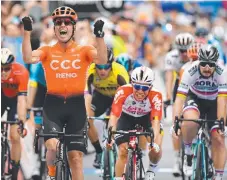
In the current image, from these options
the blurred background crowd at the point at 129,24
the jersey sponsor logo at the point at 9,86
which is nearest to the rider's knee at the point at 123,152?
the jersey sponsor logo at the point at 9,86

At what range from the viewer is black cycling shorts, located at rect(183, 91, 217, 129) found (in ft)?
41.8

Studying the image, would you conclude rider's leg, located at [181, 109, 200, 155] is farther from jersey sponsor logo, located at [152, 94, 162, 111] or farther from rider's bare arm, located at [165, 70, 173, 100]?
rider's bare arm, located at [165, 70, 173, 100]

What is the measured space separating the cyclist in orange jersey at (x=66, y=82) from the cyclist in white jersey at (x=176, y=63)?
161 inches

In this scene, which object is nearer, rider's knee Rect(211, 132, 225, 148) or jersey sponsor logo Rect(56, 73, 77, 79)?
jersey sponsor logo Rect(56, 73, 77, 79)

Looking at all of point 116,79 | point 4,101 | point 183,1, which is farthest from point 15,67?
point 183,1

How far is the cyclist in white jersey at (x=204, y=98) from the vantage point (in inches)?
481

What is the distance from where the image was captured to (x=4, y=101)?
13367 millimetres

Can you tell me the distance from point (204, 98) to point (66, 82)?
103 inches

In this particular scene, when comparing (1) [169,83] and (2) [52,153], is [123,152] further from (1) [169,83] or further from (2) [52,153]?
(1) [169,83]

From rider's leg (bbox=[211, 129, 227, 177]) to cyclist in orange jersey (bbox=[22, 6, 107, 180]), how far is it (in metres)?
2.25

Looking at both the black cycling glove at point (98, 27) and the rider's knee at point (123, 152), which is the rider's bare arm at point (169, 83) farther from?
the black cycling glove at point (98, 27)

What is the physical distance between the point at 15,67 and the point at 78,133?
2.53 metres

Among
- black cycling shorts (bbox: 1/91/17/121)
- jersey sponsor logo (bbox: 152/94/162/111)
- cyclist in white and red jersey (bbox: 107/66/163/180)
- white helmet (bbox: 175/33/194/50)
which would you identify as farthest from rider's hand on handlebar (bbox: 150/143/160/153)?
white helmet (bbox: 175/33/194/50)

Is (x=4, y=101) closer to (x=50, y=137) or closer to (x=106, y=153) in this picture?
(x=106, y=153)
